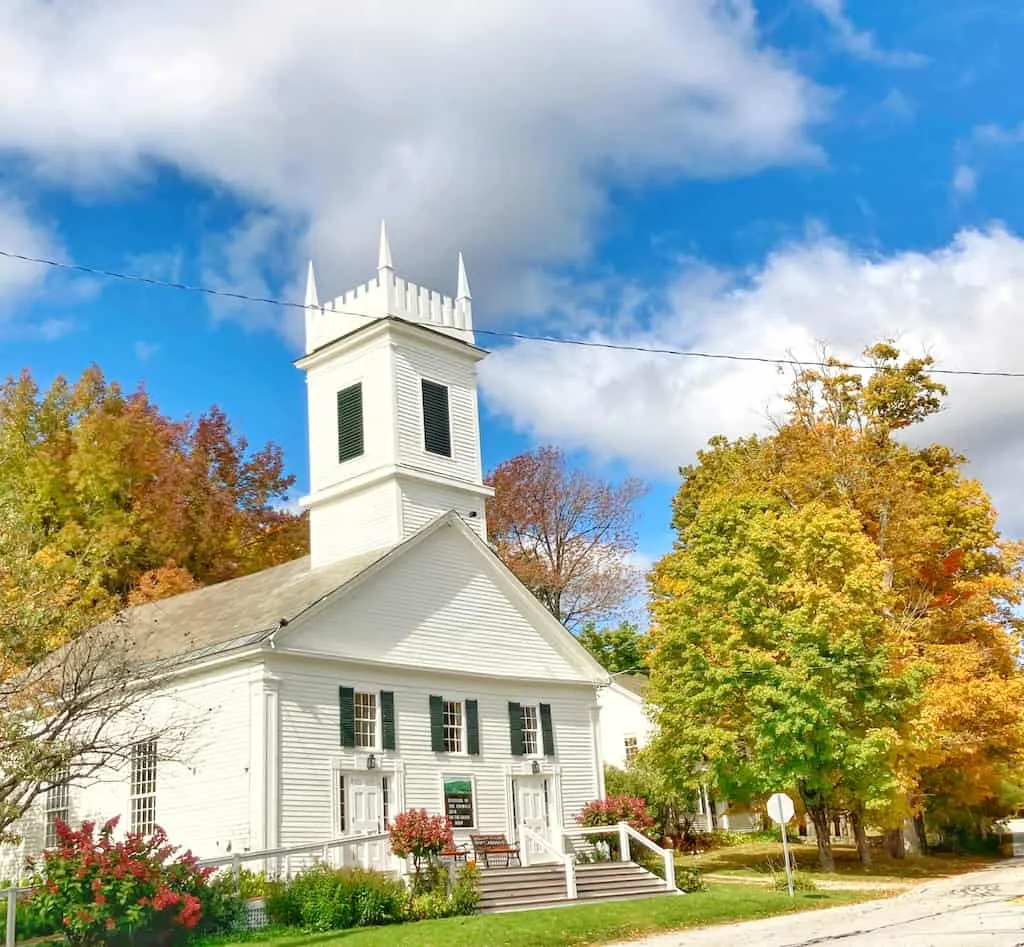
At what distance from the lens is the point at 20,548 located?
62.3 ft

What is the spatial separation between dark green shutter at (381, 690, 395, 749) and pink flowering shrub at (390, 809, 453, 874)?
9.70 ft

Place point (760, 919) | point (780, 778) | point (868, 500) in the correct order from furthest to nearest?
point (868, 500)
point (780, 778)
point (760, 919)

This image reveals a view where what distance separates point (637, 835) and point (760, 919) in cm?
546

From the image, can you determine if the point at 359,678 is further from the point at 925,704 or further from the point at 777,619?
the point at 925,704

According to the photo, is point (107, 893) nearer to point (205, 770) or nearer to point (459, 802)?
point (205, 770)

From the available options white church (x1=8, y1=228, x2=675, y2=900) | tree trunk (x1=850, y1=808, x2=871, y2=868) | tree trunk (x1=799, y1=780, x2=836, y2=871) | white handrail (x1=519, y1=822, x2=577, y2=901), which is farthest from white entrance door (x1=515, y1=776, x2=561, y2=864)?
tree trunk (x1=850, y1=808, x2=871, y2=868)

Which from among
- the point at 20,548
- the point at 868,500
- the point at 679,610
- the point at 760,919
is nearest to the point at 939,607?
the point at 868,500

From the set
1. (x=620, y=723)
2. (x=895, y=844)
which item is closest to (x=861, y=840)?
(x=895, y=844)

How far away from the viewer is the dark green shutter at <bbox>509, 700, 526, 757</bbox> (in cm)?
2806

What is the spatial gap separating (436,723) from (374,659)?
2.18 meters

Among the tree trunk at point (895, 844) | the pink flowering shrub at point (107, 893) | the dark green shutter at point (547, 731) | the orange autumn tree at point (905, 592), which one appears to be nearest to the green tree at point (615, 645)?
the orange autumn tree at point (905, 592)

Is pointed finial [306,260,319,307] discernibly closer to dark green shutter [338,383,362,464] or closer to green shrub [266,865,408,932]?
dark green shutter [338,383,362,464]

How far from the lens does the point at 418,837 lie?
2209 centimetres

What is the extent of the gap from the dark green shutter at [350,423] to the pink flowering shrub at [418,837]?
10917mm
